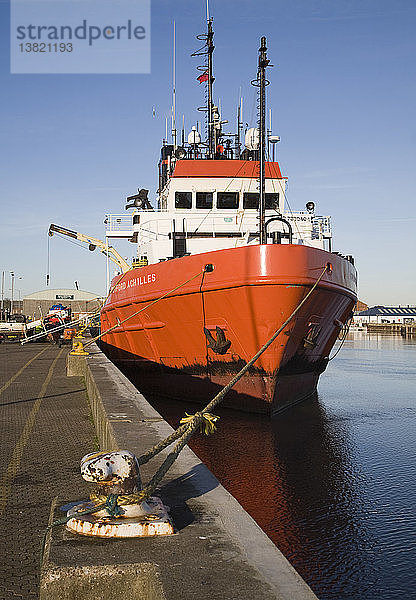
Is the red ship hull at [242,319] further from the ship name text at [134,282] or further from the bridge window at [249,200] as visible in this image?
the bridge window at [249,200]

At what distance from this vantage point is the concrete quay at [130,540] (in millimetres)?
2500

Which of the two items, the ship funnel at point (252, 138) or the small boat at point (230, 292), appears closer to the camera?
the small boat at point (230, 292)

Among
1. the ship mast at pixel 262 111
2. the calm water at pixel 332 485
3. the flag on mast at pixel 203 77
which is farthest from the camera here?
the flag on mast at pixel 203 77

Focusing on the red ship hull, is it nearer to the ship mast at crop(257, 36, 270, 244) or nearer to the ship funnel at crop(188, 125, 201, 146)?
the ship mast at crop(257, 36, 270, 244)

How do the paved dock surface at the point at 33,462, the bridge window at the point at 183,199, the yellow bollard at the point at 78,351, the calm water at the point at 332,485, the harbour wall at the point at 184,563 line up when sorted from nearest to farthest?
the harbour wall at the point at 184,563, the paved dock surface at the point at 33,462, the calm water at the point at 332,485, the yellow bollard at the point at 78,351, the bridge window at the point at 183,199

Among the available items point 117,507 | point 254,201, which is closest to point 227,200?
point 254,201

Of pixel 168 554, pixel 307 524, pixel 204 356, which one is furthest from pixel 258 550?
pixel 204 356

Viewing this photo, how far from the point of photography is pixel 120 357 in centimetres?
1781

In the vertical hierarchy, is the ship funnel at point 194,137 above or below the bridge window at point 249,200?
above

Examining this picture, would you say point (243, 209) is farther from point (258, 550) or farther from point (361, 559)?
point (258, 550)

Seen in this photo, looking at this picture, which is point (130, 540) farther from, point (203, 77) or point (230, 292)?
point (203, 77)

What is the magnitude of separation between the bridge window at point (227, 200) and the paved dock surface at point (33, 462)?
275 inches

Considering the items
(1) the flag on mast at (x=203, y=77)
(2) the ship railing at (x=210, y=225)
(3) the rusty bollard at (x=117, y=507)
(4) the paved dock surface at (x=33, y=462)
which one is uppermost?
(1) the flag on mast at (x=203, y=77)

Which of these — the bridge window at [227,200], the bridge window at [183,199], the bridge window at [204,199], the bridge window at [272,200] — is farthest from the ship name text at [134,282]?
the bridge window at [272,200]
